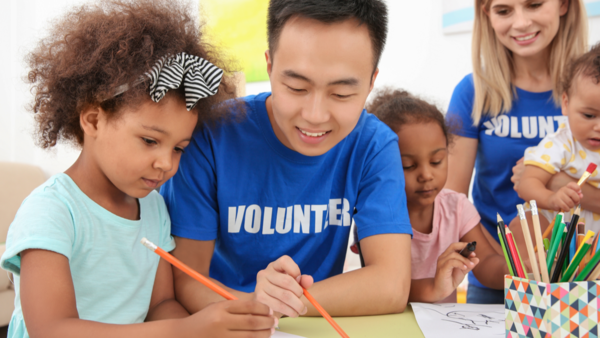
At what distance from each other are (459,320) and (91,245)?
64cm

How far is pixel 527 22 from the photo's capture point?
1.30 m


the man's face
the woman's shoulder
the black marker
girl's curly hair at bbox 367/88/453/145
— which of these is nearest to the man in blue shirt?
the man's face

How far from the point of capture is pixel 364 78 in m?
0.87

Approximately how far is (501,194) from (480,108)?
0.88ft

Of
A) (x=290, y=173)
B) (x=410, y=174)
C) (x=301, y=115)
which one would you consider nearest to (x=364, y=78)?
(x=301, y=115)

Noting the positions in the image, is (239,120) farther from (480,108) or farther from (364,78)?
(480,108)

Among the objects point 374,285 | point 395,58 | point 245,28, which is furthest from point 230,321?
point 245,28

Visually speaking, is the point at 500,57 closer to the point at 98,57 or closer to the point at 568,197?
the point at 568,197

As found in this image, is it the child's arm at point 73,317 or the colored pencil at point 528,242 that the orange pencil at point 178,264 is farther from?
the colored pencil at point 528,242

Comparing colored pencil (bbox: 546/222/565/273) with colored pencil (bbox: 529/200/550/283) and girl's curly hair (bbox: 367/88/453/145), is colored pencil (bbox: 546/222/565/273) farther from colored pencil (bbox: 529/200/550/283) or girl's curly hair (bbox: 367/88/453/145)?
girl's curly hair (bbox: 367/88/453/145)

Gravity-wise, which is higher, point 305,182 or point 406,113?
point 406,113

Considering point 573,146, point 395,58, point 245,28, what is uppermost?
point 245,28

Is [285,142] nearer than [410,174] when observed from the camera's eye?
Yes

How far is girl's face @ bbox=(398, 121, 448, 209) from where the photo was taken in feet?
3.86
